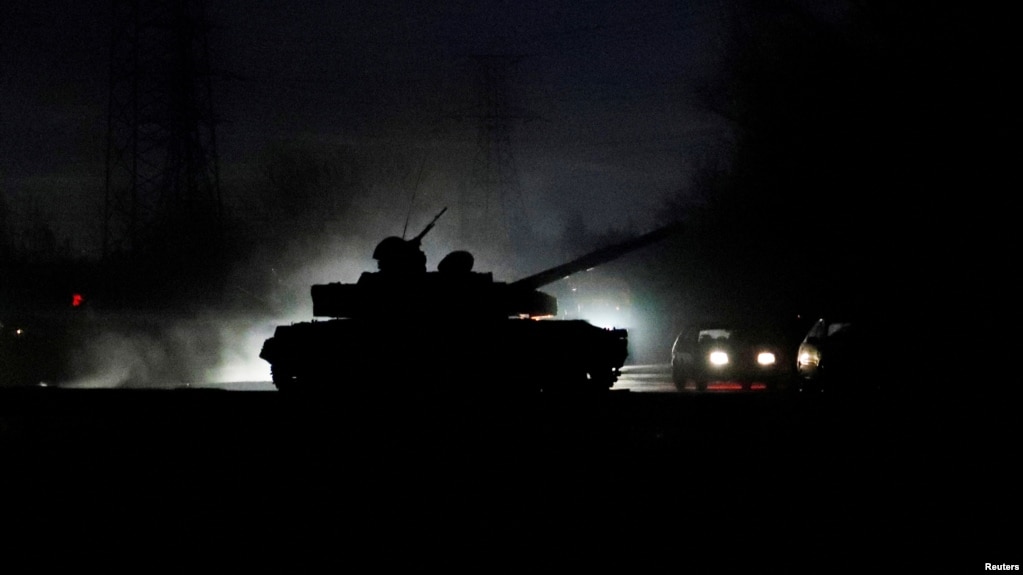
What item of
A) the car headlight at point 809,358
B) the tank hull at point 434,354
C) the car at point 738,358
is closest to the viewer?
the tank hull at point 434,354

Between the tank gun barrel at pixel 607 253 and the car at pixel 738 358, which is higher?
the tank gun barrel at pixel 607 253

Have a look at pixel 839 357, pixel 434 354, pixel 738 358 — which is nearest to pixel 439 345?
pixel 434 354

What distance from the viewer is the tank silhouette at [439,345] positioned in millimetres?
15852

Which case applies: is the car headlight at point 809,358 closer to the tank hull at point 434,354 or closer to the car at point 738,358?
the car at point 738,358

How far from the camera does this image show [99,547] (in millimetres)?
7832

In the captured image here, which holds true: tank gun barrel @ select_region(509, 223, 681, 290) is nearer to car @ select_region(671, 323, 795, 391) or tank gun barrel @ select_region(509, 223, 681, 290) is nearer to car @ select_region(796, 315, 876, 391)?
car @ select_region(796, 315, 876, 391)

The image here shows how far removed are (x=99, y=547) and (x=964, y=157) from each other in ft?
80.9

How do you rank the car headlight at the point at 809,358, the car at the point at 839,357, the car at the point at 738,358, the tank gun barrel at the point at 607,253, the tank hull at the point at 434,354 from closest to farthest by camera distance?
the tank hull at the point at 434,354
the tank gun barrel at the point at 607,253
the car at the point at 839,357
the car headlight at the point at 809,358
the car at the point at 738,358

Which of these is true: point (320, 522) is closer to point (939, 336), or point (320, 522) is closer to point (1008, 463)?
point (1008, 463)

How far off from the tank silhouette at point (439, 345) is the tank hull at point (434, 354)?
0.01 metres

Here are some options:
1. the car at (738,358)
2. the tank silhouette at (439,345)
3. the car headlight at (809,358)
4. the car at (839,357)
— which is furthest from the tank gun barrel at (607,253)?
the car at (738,358)

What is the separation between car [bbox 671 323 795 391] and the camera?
2650cm

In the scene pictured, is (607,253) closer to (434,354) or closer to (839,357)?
(839,357)

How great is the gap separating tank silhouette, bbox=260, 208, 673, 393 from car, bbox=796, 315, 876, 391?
5365 millimetres
